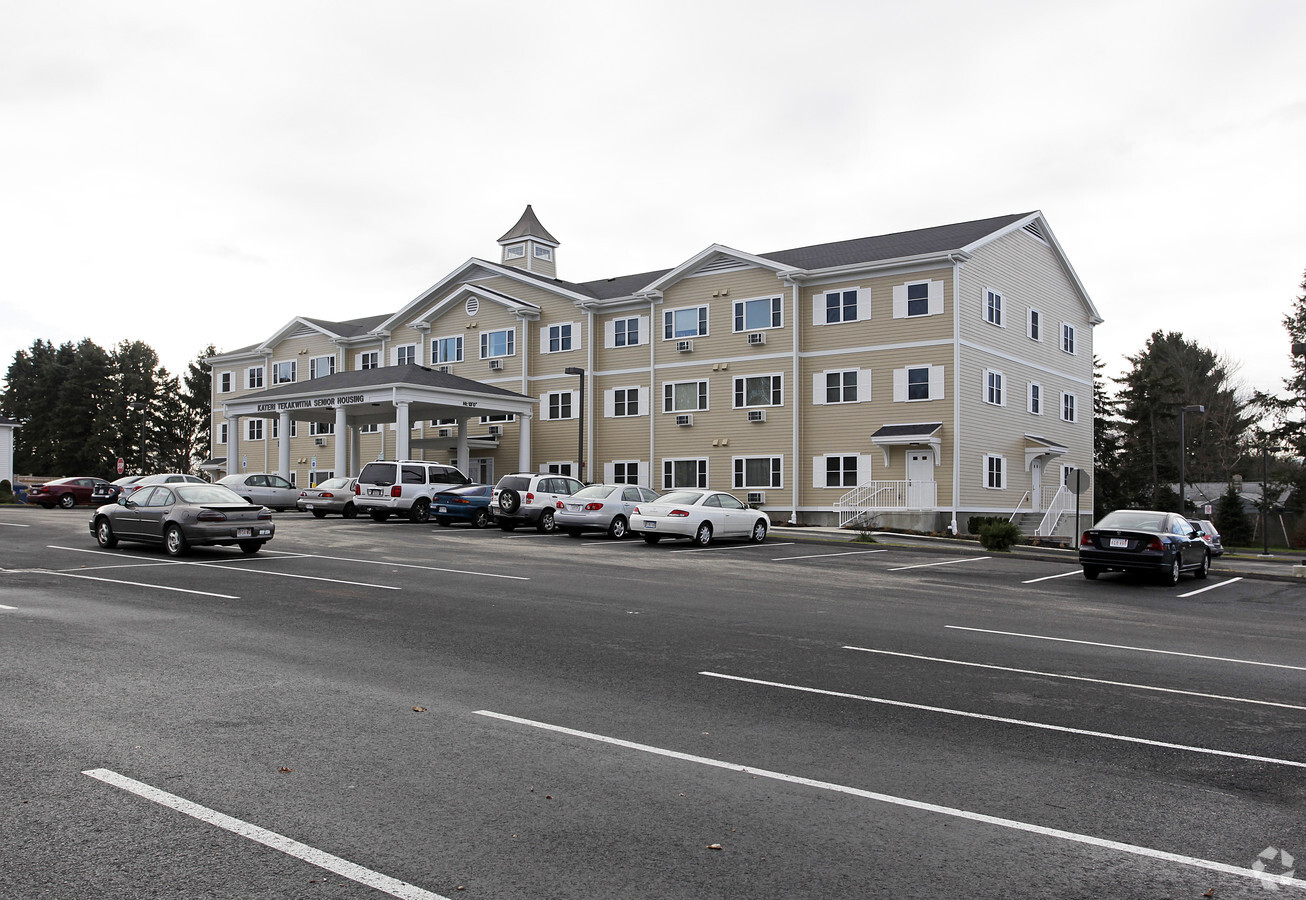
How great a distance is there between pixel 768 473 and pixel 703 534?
45.8ft

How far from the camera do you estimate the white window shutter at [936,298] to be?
113 ft

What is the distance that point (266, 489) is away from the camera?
3762 centimetres

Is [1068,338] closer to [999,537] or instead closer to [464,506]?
[999,537]

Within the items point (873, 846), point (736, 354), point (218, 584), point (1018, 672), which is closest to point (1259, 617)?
point (1018, 672)

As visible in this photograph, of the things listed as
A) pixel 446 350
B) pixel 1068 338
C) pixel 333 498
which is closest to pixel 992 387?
pixel 1068 338

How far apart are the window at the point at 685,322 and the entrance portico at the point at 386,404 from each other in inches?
272

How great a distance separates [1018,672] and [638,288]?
35.9m

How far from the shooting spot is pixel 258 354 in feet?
188

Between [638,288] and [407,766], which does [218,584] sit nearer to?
[407,766]

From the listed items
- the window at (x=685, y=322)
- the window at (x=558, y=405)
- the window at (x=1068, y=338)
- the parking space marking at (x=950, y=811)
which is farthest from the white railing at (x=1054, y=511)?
the parking space marking at (x=950, y=811)

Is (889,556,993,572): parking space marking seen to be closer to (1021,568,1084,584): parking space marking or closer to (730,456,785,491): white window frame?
(1021,568,1084,584): parking space marking

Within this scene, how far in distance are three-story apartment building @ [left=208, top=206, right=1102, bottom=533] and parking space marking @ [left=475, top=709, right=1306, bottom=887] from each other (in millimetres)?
28841

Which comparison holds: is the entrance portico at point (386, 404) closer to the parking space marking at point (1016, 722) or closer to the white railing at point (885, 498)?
the white railing at point (885, 498)

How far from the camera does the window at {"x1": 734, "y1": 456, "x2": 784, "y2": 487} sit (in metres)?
37.6
